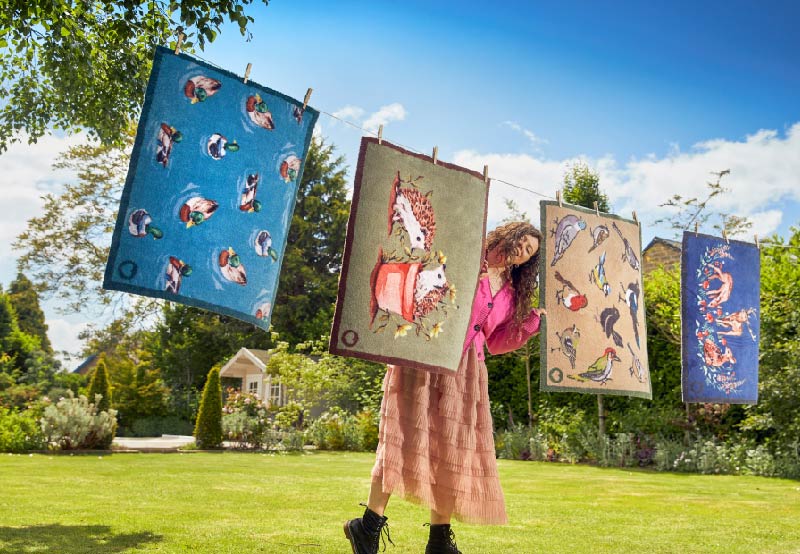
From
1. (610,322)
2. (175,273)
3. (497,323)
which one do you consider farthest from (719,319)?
(175,273)

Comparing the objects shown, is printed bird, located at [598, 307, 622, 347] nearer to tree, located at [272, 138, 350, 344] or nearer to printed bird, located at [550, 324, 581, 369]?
printed bird, located at [550, 324, 581, 369]

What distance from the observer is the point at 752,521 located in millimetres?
5441

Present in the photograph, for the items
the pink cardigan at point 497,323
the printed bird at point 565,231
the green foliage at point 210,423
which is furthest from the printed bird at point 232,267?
the green foliage at point 210,423

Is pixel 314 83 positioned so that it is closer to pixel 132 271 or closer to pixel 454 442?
pixel 132 271

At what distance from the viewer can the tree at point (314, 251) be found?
2489 centimetres

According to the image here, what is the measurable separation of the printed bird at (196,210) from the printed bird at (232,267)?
0.19 m

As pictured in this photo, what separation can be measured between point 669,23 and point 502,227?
4.87 meters

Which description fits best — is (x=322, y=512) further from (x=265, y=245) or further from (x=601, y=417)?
(x=601, y=417)

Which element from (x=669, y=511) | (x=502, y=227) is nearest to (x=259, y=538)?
(x=502, y=227)

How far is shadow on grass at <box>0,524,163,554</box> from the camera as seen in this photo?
154 inches

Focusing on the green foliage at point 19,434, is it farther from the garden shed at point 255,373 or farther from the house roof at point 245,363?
the house roof at point 245,363

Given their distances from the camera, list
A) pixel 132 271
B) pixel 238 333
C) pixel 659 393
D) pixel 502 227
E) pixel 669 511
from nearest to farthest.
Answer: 1. pixel 132 271
2. pixel 502 227
3. pixel 669 511
4. pixel 659 393
5. pixel 238 333

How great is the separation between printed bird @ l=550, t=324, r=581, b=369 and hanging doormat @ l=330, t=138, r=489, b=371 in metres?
1.02

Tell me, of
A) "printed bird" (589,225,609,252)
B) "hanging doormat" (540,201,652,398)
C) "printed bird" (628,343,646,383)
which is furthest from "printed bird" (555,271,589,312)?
"printed bird" (628,343,646,383)
